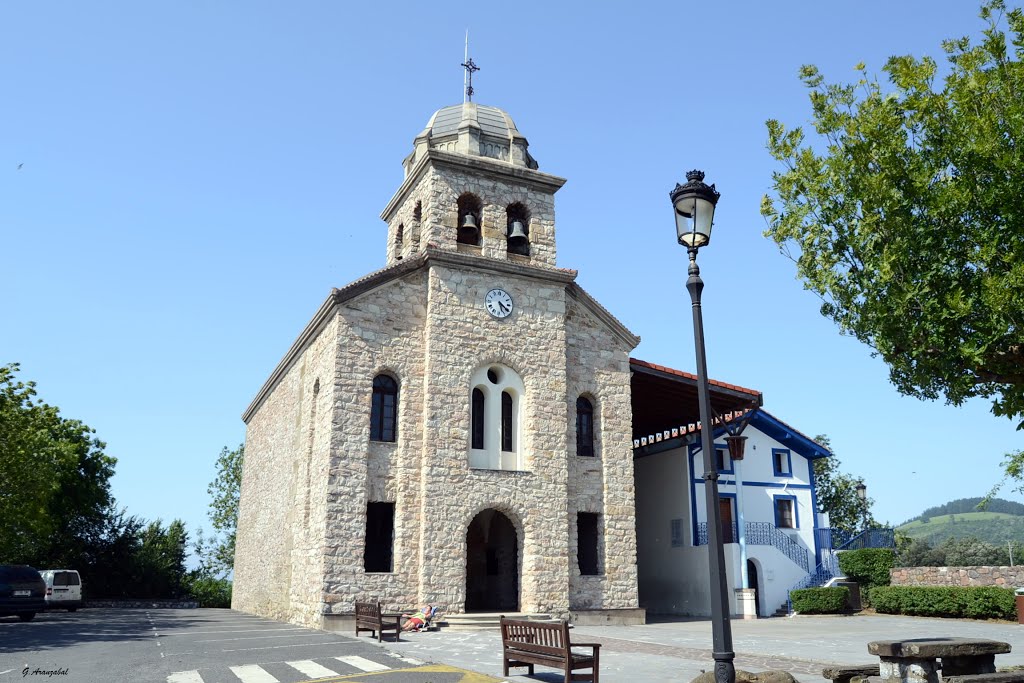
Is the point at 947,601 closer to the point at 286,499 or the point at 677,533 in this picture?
the point at 677,533

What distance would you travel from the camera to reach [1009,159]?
8.51 metres

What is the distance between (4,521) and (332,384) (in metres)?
15.8

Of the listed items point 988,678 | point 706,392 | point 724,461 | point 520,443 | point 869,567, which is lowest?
point 988,678

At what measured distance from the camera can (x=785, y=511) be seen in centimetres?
2745

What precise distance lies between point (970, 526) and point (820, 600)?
152227 mm

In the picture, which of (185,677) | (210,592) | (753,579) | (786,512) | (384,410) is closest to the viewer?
(185,677)

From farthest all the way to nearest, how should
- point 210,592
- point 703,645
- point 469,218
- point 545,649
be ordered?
point 210,592, point 469,218, point 703,645, point 545,649

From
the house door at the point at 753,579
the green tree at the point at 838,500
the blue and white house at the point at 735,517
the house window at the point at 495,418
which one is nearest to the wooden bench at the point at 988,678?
the house window at the point at 495,418

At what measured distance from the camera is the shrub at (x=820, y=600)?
23750 millimetres

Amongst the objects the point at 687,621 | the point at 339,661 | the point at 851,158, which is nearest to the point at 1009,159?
the point at 851,158

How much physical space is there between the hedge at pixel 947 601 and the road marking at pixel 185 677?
19.0 m

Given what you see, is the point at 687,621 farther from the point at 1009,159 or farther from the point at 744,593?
the point at 1009,159

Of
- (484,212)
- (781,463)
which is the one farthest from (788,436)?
(484,212)

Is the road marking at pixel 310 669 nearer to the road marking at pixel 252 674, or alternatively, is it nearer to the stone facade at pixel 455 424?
the road marking at pixel 252 674
